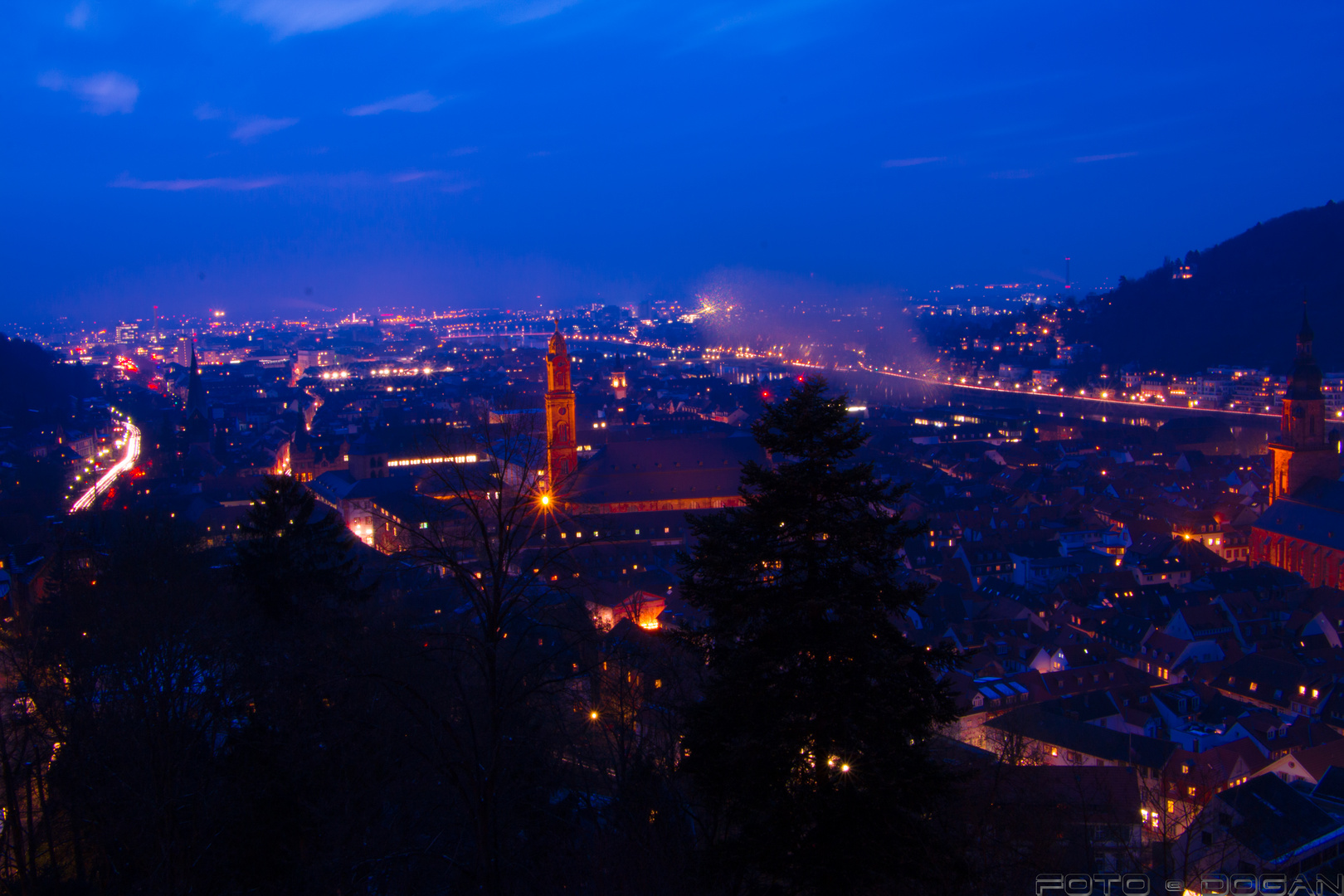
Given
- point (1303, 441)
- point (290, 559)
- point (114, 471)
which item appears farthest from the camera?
point (114, 471)

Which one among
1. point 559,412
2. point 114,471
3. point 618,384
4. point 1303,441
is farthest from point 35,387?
point 1303,441

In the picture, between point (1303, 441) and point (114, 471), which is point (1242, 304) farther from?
point (114, 471)

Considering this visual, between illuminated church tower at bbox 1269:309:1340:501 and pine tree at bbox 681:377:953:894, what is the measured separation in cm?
3355

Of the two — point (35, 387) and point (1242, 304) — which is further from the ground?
point (1242, 304)

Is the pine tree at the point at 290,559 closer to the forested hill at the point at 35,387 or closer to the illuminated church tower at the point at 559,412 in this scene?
the illuminated church tower at the point at 559,412

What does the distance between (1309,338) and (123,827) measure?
136 feet

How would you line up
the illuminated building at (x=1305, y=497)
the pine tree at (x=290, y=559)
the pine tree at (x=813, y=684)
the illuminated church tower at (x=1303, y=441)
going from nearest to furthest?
the pine tree at (x=813, y=684), the pine tree at (x=290, y=559), the illuminated building at (x=1305, y=497), the illuminated church tower at (x=1303, y=441)

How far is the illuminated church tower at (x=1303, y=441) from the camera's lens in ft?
111

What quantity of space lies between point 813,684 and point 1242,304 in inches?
4209

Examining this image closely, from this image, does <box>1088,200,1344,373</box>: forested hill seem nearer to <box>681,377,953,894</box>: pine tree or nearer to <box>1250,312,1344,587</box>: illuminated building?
<box>1250,312,1344,587</box>: illuminated building

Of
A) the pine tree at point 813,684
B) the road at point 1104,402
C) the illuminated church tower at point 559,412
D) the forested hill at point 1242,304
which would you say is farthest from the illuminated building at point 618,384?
Answer: the pine tree at point 813,684

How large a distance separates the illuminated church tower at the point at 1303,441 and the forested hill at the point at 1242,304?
168 feet

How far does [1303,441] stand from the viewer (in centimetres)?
3403

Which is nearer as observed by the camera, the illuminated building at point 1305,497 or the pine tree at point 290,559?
the pine tree at point 290,559
